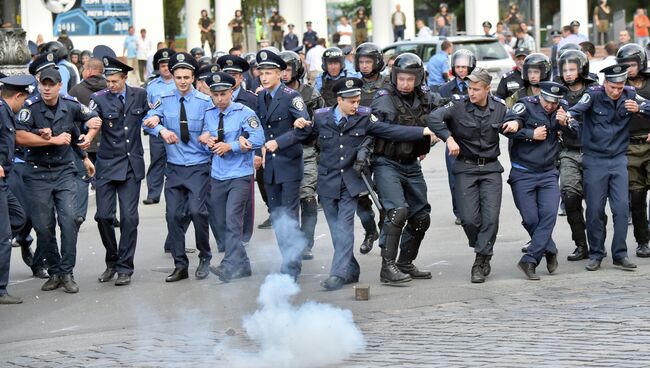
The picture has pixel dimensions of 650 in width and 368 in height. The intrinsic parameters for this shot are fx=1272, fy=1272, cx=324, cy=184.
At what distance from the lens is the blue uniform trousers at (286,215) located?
11.1 meters

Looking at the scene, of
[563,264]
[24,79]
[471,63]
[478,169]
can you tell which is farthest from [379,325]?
[471,63]

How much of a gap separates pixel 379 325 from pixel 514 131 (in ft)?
8.08

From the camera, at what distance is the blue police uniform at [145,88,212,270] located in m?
10.9

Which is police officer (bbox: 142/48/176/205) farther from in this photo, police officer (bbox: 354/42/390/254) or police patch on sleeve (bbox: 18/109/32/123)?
police patch on sleeve (bbox: 18/109/32/123)

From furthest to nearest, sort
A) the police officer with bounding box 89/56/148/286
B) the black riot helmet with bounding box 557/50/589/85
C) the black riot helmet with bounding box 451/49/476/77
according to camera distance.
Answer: the black riot helmet with bounding box 451/49/476/77
the black riot helmet with bounding box 557/50/589/85
the police officer with bounding box 89/56/148/286

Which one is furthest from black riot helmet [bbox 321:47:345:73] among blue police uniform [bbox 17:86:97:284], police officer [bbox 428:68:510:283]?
blue police uniform [bbox 17:86:97:284]

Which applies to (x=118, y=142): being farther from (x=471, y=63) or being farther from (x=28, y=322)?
(x=471, y=63)

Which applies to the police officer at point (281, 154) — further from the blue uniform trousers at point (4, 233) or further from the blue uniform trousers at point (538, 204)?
the blue uniform trousers at point (4, 233)

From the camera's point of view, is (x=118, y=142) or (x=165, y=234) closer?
(x=118, y=142)

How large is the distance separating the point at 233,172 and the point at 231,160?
105 mm

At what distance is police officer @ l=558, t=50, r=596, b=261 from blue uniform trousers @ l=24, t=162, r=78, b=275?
14.5ft

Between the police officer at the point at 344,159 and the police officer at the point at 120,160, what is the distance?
166 cm

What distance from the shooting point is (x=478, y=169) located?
10.5 meters

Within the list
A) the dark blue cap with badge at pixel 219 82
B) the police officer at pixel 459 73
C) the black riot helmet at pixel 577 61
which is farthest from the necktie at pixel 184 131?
the black riot helmet at pixel 577 61
